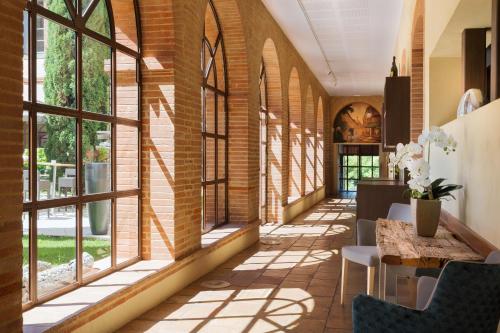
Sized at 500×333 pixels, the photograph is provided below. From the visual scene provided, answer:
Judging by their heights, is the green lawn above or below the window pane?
below

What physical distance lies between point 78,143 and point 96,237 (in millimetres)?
800

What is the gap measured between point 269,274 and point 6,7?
13.3 feet

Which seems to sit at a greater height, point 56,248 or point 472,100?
point 472,100

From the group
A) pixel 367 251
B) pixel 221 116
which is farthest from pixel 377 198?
pixel 367 251

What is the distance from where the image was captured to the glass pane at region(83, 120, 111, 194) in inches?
160

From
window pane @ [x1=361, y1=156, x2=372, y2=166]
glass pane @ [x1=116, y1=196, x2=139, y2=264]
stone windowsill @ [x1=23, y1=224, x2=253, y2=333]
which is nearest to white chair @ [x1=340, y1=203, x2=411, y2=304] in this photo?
stone windowsill @ [x1=23, y1=224, x2=253, y2=333]

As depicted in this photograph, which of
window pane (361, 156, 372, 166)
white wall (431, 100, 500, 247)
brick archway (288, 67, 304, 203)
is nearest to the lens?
white wall (431, 100, 500, 247)

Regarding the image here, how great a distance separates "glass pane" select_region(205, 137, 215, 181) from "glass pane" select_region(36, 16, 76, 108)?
10.1 ft

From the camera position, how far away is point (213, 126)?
7.11 meters

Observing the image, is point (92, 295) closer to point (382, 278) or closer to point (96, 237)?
point (96, 237)

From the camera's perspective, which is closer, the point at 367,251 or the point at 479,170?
the point at 479,170

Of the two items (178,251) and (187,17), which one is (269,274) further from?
(187,17)

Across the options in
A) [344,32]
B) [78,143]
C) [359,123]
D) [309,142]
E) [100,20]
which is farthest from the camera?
[359,123]

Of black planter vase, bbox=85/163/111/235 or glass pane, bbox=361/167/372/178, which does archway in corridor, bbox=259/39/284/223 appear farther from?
glass pane, bbox=361/167/372/178
